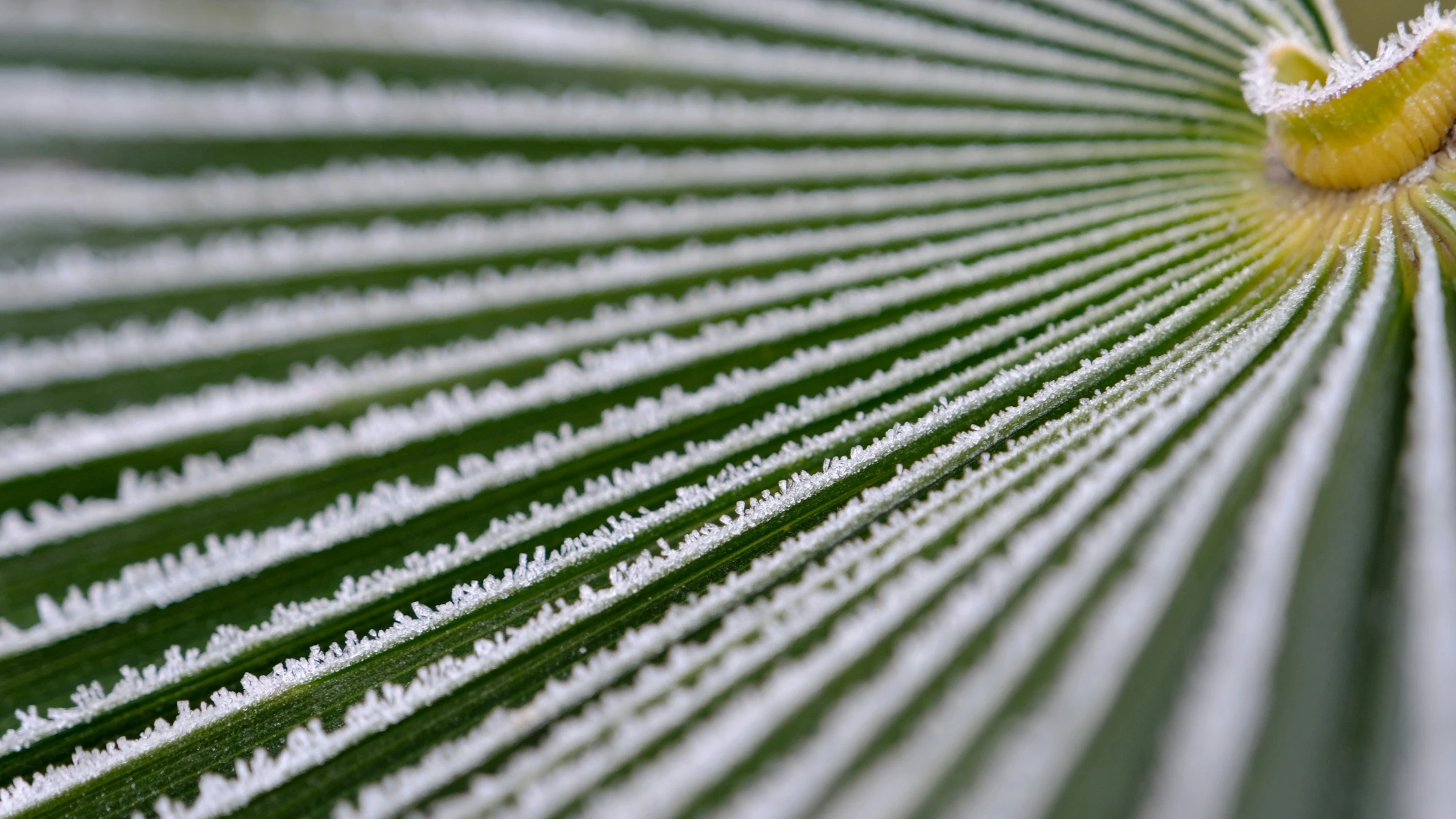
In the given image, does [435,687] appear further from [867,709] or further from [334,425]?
[867,709]

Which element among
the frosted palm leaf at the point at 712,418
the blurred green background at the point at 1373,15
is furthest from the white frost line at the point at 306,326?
the blurred green background at the point at 1373,15

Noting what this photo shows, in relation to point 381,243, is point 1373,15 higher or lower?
lower

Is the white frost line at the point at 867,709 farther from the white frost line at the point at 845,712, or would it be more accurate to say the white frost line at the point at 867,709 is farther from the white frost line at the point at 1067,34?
the white frost line at the point at 1067,34

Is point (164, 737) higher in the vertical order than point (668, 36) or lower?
lower

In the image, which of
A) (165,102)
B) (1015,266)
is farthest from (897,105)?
(165,102)

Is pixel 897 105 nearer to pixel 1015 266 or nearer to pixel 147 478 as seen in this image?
pixel 1015 266

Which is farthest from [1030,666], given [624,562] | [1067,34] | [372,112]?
[1067,34]
